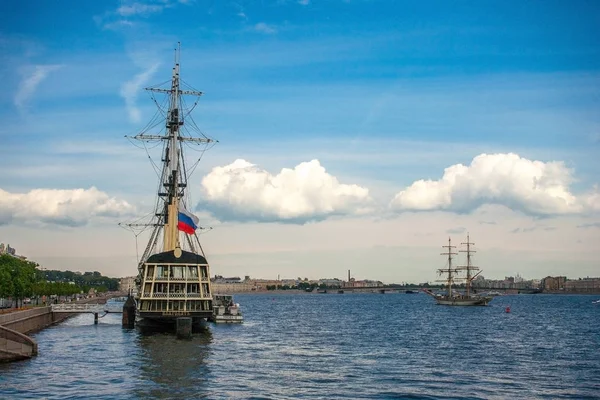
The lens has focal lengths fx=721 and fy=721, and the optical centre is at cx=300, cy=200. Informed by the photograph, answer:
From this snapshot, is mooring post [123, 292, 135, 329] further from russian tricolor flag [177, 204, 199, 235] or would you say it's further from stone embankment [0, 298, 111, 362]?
russian tricolor flag [177, 204, 199, 235]

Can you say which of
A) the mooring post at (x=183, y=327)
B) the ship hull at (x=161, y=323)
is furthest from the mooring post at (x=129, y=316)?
the mooring post at (x=183, y=327)

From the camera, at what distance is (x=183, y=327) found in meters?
72.0

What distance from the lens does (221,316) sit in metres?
107

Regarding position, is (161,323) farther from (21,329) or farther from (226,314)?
(226,314)

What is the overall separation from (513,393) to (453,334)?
48279 millimetres

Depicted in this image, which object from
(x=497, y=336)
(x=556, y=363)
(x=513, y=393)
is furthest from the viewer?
(x=497, y=336)

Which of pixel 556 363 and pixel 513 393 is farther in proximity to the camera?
pixel 556 363

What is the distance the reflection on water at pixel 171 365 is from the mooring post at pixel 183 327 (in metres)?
0.59

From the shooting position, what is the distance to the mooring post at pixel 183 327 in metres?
71.6

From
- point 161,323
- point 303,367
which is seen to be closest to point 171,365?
point 303,367

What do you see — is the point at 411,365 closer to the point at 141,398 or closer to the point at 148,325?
the point at 141,398

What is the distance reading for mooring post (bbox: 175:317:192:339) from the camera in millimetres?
71562

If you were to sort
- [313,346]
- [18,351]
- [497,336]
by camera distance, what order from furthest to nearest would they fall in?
1. [497,336]
2. [313,346]
3. [18,351]

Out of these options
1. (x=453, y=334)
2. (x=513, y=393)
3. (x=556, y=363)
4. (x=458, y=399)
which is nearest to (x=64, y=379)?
(x=458, y=399)
